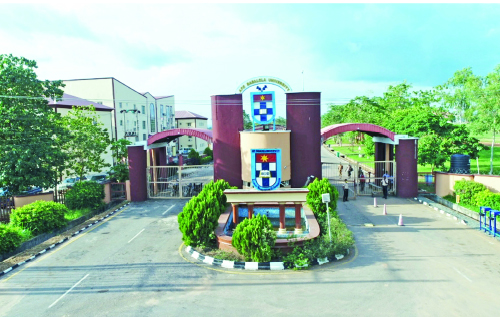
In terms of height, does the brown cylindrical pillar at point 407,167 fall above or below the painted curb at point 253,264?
above

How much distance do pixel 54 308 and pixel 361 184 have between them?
19.7 meters

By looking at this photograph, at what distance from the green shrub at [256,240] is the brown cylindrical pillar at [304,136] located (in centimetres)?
991

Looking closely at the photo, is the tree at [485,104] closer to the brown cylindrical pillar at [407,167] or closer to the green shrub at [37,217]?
the brown cylindrical pillar at [407,167]

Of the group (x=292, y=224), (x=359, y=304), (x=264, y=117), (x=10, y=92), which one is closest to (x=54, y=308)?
(x=359, y=304)

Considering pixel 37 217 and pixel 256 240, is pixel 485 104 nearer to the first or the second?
pixel 256 240

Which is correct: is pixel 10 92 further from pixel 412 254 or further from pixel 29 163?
pixel 412 254

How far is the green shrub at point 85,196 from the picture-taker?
1903 cm

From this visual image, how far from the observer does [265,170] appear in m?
13.4

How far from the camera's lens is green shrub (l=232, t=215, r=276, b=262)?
11062mm

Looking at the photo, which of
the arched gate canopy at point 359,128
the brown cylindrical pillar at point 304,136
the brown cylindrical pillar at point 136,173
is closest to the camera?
the brown cylindrical pillar at point 304,136

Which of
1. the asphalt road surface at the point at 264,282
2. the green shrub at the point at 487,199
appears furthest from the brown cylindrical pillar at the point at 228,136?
→ the green shrub at the point at 487,199

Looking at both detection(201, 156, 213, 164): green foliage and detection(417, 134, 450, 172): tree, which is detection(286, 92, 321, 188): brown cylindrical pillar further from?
detection(201, 156, 213, 164): green foliage

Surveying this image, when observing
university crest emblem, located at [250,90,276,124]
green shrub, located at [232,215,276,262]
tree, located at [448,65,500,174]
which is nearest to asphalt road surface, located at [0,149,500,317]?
green shrub, located at [232,215,276,262]

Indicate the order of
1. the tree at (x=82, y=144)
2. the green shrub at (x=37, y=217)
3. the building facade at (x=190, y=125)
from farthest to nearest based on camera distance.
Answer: the building facade at (x=190, y=125) → the tree at (x=82, y=144) → the green shrub at (x=37, y=217)
